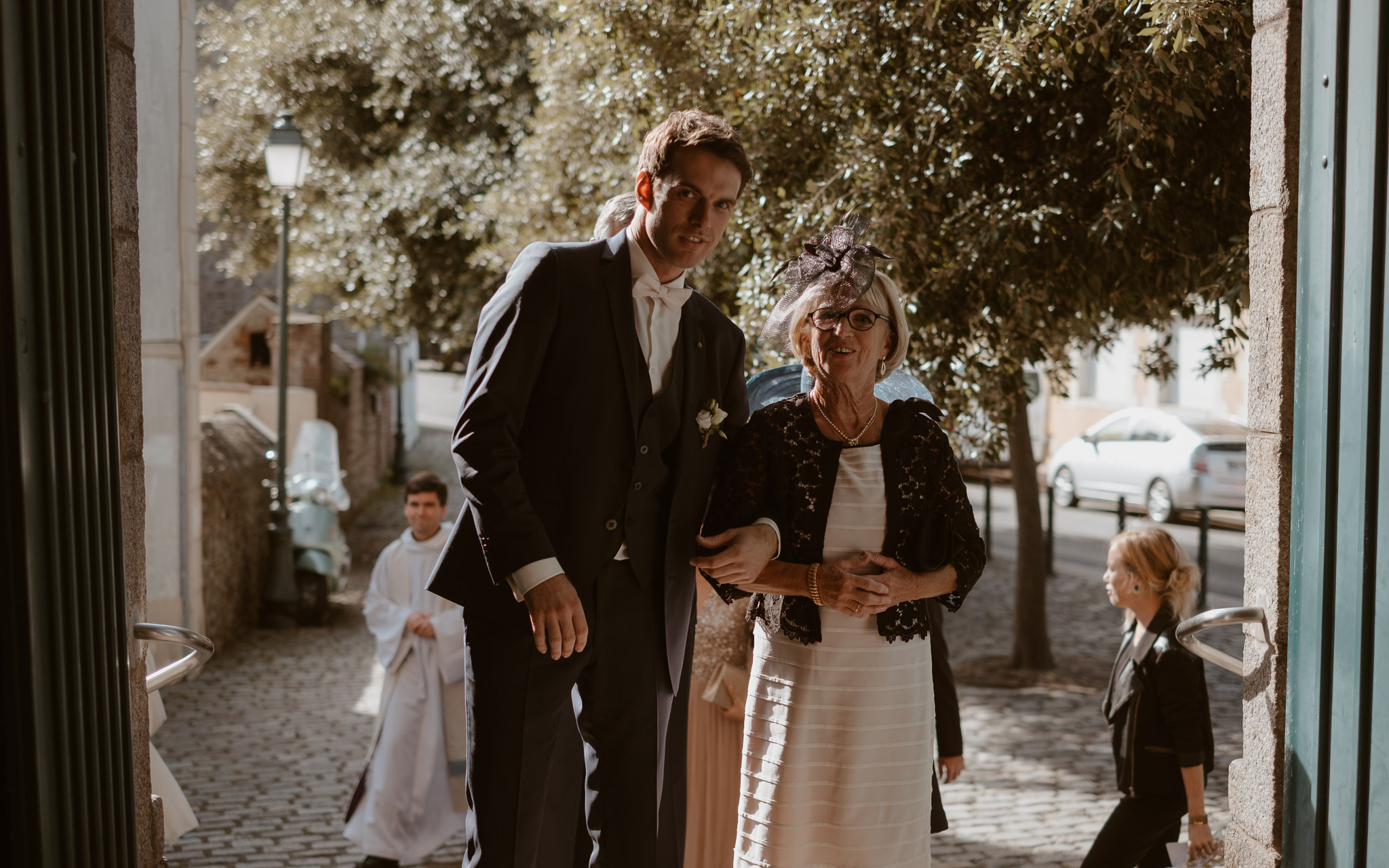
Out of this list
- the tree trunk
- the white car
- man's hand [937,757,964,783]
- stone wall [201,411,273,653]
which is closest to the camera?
man's hand [937,757,964,783]

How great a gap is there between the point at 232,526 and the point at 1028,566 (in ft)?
21.0

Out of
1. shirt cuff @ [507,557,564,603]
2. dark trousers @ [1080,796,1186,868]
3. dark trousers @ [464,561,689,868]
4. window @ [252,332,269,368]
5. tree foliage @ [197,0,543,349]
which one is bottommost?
dark trousers @ [1080,796,1186,868]

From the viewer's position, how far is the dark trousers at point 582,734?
8.36ft

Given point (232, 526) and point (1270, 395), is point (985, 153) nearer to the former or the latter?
point (1270, 395)

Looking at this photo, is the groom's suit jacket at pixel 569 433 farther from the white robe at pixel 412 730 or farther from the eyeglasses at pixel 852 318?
the white robe at pixel 412 730

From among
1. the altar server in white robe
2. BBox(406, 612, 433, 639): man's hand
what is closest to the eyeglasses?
the altar server in white robe

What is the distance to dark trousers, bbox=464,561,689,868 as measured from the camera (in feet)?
8.36

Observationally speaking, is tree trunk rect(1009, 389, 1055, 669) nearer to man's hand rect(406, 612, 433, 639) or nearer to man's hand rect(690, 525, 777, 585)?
man's hand rect(406, 612, 433, 639)

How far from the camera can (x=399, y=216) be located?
13375mm

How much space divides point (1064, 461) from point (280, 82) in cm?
1331

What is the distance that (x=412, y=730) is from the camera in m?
5.41

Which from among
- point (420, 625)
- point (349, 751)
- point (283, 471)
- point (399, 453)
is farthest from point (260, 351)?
point (420, 625)

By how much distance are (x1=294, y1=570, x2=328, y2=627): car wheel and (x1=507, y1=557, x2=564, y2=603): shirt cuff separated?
29.7 ft

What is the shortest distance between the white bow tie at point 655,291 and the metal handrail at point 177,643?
1.22 m
